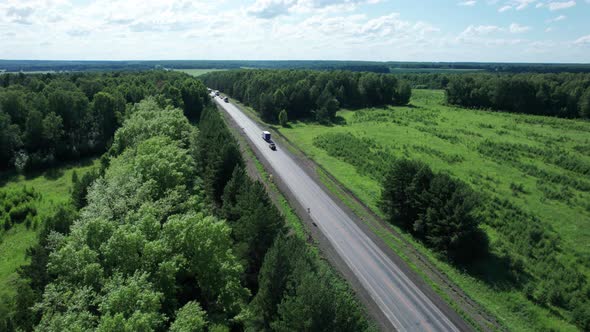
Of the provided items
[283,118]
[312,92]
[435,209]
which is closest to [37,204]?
[435,209]

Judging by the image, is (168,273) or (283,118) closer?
(168,273)

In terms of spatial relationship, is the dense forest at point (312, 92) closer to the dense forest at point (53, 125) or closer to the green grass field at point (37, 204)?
the dense forest at point (53, 125)

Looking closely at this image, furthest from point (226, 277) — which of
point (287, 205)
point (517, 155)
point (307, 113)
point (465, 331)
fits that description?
point (307, 113)

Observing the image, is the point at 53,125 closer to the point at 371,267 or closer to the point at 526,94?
the point at 371,267

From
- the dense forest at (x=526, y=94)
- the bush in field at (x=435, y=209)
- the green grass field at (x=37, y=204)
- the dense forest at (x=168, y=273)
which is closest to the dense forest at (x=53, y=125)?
the green grass field at (x=37, y=204)

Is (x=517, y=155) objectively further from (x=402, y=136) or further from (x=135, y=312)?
(x=135, y=312)

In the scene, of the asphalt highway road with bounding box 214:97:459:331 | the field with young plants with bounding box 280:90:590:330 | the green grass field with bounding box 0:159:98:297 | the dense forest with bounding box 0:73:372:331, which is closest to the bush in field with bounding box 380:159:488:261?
the field with young plants with bounding box 280:90:590:330
